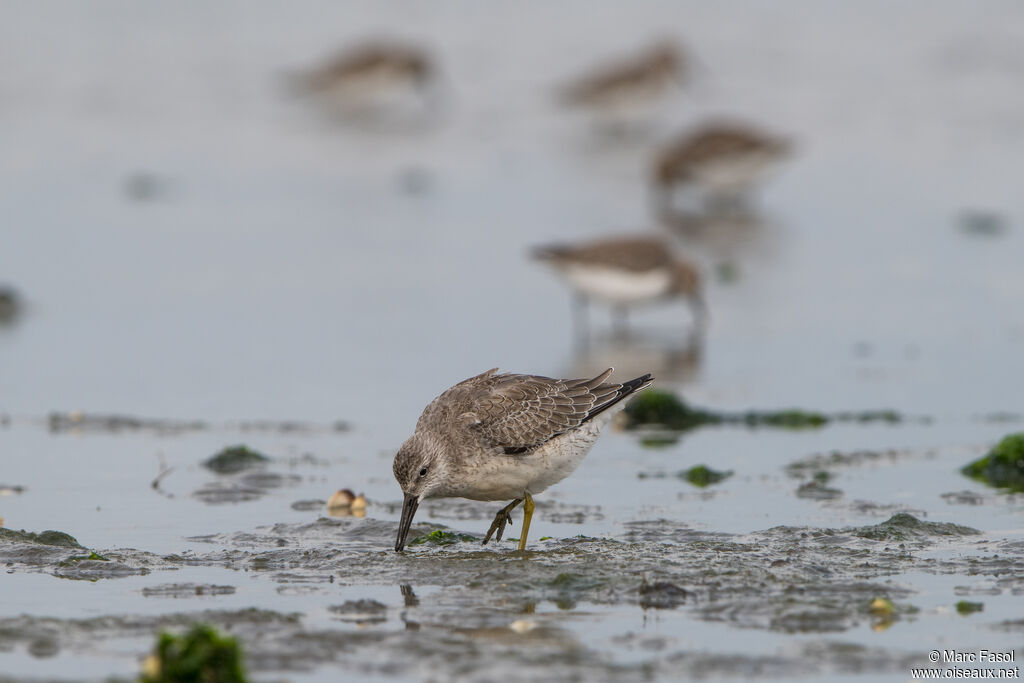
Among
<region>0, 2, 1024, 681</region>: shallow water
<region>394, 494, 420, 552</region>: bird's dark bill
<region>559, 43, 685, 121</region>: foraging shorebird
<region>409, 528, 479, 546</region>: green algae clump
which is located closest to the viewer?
<region>0, 2, 1024, 681</region>: shallow water

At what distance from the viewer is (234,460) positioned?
933 cm

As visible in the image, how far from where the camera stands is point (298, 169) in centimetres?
2112

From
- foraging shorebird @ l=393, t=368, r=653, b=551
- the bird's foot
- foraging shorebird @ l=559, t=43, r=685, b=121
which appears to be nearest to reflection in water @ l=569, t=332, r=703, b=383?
foraging shorebird @ l=393, t=368, r=653, b=551

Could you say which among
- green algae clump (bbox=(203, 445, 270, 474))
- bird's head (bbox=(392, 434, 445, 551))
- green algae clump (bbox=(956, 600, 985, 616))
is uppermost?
green algae clump (bbox=(203, 445, 270, 474))

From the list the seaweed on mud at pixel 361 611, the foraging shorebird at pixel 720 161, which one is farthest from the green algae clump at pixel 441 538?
the foraging shorebird at pixel 720 161

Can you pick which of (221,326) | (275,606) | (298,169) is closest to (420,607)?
(275,606)

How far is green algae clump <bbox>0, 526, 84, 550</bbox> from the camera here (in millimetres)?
7336

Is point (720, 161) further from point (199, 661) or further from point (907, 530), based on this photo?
point (199, 661)

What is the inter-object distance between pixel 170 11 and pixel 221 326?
19500mm

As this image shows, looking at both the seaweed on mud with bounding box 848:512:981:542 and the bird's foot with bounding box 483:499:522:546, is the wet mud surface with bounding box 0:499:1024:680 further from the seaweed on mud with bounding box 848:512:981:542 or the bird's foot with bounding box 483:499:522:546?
the bird's foot with bounding box 483:499:522:546

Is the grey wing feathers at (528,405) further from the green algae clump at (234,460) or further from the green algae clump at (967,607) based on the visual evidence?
the green algae clump at (967,607)

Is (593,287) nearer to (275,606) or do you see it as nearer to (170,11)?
(275,606)

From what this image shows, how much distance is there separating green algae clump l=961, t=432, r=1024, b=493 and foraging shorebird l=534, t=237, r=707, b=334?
211 inches

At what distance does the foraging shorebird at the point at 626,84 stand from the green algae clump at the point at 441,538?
1724 cm
